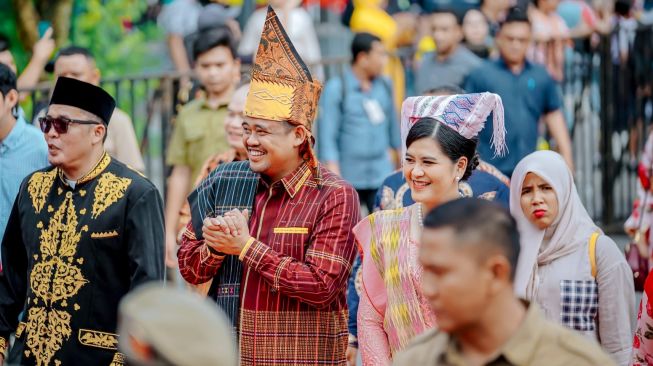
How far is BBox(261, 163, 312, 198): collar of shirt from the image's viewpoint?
6637 mm

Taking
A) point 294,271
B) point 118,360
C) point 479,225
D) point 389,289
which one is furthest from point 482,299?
point 118,360

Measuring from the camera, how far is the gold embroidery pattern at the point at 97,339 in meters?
6.72

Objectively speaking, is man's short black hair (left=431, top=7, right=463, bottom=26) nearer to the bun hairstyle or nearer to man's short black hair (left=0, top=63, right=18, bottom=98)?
man's short black hair (left=0, top=63, right=18, bottom=98)

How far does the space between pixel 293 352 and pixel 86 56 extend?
4248 mm

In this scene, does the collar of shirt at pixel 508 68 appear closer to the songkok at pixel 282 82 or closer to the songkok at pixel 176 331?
the songkok at pixel 282 82

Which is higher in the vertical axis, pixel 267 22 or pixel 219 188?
pixel 267 22

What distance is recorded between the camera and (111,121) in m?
9.88

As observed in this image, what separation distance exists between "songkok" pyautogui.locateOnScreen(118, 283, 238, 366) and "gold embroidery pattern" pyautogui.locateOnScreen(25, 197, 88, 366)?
2953 millimetres

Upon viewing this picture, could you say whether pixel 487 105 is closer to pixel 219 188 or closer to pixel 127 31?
pixel 219 188

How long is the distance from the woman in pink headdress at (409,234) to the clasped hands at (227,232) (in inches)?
20.6

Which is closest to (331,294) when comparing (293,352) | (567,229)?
(293,352)

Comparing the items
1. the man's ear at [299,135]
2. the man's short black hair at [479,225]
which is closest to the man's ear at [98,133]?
the man's ear at [299,135]

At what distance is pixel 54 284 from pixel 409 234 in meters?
1.73

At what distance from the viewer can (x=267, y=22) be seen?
6777 millimetres
